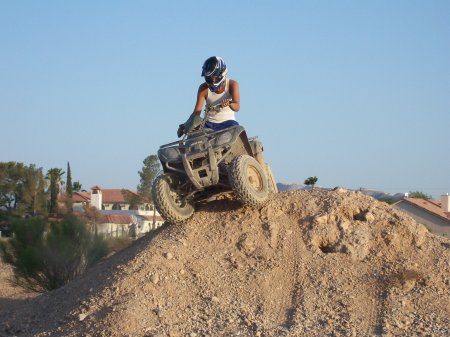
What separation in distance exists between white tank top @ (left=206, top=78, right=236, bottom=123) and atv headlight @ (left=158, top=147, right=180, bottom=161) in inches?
37.2

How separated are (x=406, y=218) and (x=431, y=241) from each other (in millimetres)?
512

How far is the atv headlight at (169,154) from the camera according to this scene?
10977mm

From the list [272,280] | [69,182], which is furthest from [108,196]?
[272,280]

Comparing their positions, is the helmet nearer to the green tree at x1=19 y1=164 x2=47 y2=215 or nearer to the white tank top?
the white tank top

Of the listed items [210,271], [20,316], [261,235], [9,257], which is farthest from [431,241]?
[9,257]

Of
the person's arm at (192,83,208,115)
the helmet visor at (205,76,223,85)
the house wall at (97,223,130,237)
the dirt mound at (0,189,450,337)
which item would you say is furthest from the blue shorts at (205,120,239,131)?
the house wall at (97,223,130,237)

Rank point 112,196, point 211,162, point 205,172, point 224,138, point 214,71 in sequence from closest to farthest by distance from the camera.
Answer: point 211,162 → point 205,172 → point 224,138 → point 214,71 → point 112,196

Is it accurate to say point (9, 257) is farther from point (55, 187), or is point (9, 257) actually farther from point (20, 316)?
point (55, 187)

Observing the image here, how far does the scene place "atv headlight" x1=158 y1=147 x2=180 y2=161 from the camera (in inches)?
432

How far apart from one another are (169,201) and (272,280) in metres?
2.01

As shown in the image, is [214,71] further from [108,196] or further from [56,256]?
[108,196]

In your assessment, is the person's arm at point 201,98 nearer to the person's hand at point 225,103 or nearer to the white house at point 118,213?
the person's hand at point 225,103

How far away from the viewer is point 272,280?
1012 centimetres

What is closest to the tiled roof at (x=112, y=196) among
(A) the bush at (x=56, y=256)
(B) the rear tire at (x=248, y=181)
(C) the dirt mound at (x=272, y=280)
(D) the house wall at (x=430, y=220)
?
(D) the house wall at (x=430, y=220)
